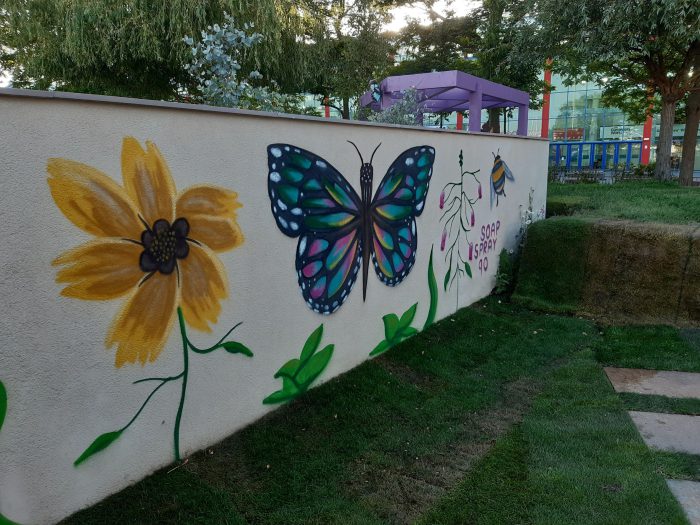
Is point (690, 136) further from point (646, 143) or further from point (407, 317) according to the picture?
point (646, 143)

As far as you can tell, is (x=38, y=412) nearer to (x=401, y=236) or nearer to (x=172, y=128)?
(x=172, y=128)

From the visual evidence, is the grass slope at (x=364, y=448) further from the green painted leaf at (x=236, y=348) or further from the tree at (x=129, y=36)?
the tree at (x=129, y=36)

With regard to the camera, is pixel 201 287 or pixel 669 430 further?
pixel 669 430

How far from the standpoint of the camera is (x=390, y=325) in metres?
5.00

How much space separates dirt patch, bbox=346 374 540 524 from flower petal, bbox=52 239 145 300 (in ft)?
5.39

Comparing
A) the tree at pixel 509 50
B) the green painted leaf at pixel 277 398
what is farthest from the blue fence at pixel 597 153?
the green painted leaf at pixel 277 398

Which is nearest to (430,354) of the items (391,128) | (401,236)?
(401,236)

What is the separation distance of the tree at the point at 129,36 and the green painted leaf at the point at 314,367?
8328 mm

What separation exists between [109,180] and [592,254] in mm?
5735

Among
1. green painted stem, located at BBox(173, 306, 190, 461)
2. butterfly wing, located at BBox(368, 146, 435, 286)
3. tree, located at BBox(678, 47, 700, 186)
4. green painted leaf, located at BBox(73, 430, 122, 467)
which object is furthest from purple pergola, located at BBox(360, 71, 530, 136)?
green painted leaf, located at BBox(73, 430, 122, 467)

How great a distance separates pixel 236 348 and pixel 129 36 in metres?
11.0

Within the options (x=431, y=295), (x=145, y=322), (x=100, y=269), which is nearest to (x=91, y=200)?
(x=100, y=269)

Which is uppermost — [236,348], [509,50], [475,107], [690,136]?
[509,50]

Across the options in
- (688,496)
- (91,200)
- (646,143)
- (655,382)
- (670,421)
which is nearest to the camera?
(91,200)
